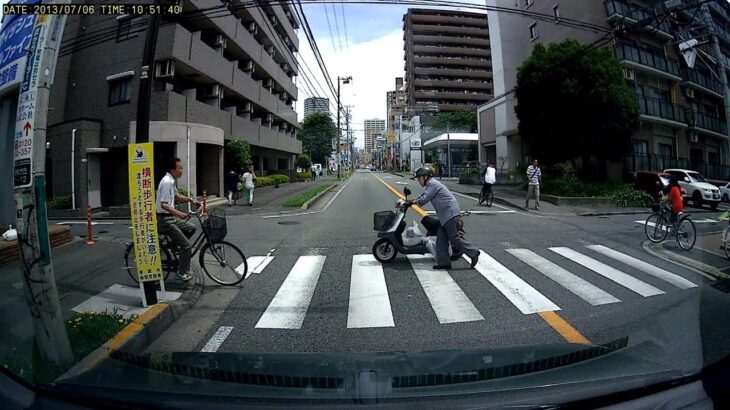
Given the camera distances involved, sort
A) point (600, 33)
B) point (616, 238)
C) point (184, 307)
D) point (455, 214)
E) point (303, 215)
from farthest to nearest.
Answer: point (600, 33), point (303, 215), point (616, 238), point (455, 214), point (184, 307)

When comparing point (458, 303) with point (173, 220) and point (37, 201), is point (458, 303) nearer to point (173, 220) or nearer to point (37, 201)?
point (173, 220)

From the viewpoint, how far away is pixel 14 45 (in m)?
3.96

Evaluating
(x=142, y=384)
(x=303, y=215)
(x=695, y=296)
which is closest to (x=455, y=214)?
(x=695, y=296)

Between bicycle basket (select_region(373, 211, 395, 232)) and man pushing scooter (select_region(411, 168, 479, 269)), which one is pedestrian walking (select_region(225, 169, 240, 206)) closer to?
bicycle basket (select_region(373, 211, 395, 232))

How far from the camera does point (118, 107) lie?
17.8m

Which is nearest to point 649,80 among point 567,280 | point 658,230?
point 658,230

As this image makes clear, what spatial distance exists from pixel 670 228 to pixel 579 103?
1188cm

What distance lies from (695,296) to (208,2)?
22.5m

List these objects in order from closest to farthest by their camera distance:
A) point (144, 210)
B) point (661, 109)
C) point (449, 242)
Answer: point (144, 210), point (449, 242), point (661, 109)

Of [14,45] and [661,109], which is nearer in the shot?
[14,45]

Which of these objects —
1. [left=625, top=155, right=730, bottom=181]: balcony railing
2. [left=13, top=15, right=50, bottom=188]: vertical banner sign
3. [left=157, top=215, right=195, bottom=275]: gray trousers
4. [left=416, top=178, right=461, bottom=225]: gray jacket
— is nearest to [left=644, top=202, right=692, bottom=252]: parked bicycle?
[left=416, top=178, right=461, bottom=225]: gray jacket

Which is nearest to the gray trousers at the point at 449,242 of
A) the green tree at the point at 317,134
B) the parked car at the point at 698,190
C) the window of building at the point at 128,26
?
the parked car at the point at 698,190

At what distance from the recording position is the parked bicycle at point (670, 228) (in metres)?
8.52

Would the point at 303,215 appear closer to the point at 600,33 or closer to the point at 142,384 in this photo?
the point at 142,384
